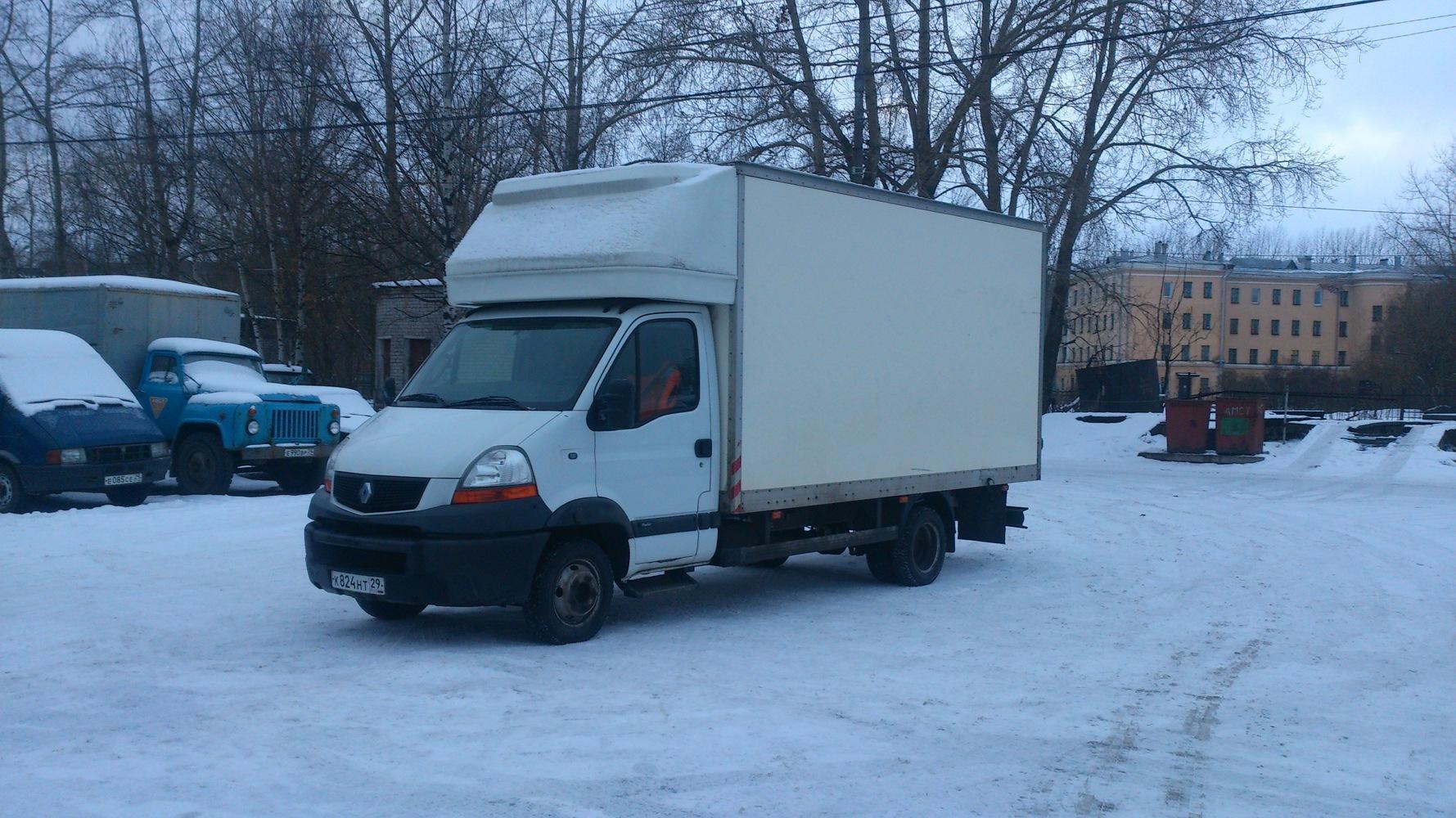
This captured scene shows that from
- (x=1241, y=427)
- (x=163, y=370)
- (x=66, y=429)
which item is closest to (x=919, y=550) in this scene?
(x=66, y=429)

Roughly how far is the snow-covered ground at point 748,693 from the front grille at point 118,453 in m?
2.85

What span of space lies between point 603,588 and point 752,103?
21111mm

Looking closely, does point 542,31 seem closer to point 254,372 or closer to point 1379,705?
point 254,372

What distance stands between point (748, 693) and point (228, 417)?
12713 millimetres

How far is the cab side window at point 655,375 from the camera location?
8.34 m

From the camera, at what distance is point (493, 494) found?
7.72 metres

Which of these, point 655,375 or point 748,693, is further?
point 655,375

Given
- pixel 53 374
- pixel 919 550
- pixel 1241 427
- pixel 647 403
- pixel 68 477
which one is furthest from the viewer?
pixel 1241 427

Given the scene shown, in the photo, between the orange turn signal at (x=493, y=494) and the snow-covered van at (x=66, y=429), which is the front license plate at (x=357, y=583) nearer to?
the orange turn signal at (x=493, y=494)

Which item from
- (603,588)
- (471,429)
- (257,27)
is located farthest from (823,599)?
(257,27)

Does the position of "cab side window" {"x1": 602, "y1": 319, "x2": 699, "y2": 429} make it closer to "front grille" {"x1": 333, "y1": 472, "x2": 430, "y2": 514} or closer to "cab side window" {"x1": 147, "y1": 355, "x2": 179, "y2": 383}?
"front grille" {"x1": 333, "y1": 472, "x2": 430, "y2": 514}

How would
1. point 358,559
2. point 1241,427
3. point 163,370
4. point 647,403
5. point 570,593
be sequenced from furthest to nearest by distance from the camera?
1. point 1241,427
2. point 163,370
3. point 647,403
4. point 570,593
5. point 358,559

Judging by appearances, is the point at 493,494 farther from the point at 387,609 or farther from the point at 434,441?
the point at 387,609

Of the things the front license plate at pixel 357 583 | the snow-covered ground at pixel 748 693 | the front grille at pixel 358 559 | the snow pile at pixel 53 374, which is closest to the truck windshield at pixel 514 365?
the front grille at pixel 358 559
